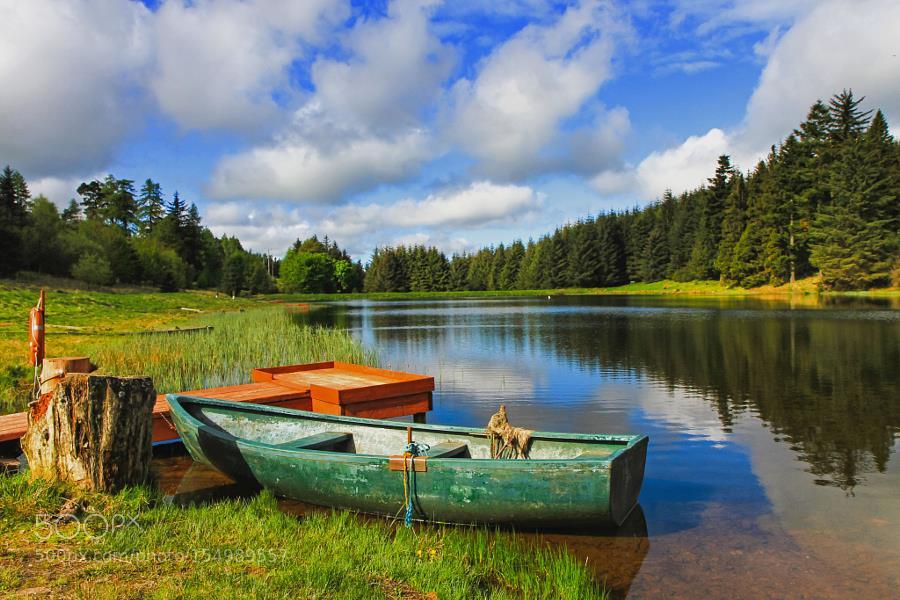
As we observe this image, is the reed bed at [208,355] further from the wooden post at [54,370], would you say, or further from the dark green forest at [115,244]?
the dark green forest at [115,244]

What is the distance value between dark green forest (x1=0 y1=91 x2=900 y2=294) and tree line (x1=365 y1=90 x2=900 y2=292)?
0.16 metres

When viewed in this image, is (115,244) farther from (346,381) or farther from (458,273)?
(458,273)

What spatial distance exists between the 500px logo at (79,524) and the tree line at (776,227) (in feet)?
195

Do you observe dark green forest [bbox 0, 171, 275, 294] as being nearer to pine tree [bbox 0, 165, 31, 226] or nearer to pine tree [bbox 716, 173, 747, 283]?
pine tree [bbox 0, 165, 31, 226]

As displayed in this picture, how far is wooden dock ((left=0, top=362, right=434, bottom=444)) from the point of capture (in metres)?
9.22

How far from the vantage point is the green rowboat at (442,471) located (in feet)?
17.9

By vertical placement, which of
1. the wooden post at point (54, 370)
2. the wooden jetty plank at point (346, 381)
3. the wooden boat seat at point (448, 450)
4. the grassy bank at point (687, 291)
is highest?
the grassy bank at point (687, 291)

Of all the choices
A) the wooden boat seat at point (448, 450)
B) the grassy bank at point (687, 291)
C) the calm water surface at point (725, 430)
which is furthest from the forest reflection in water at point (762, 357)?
the grassy bank at point (687, 291)

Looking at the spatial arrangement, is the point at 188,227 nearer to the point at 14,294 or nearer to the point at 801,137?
the point at 14,294

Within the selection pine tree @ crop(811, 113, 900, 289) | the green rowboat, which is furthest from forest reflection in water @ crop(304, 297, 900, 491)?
pine tree @ crop(811, 113, 900, 289)

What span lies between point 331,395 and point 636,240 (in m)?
93.5

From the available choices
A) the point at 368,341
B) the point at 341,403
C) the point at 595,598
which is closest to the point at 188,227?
the point at 368,341

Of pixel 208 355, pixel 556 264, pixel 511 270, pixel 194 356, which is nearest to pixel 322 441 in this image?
pixel 194 356

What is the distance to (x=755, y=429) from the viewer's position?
35.3 feet
